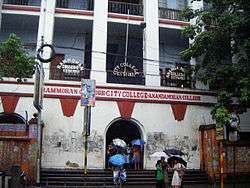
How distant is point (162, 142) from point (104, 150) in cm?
292

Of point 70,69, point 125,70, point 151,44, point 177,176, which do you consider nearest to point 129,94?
point 125,70

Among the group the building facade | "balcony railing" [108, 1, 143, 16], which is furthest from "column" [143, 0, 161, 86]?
"balcony railing" [108, 1, 143, 16]

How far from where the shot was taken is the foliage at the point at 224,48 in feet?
59.4

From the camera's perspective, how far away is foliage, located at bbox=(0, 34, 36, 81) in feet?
50.4

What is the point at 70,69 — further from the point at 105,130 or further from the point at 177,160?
the point at 177,160

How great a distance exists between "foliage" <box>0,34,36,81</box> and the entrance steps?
4587 mm

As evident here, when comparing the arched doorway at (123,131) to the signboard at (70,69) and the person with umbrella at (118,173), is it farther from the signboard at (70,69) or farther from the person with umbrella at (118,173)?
the person with umbrella at (118,173)

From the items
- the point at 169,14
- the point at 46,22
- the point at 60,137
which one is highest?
the point at 169,14

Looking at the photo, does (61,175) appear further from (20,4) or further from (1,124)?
(20,4)

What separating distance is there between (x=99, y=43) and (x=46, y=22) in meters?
2.85

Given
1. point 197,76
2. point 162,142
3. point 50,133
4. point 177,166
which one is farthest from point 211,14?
point 50,133

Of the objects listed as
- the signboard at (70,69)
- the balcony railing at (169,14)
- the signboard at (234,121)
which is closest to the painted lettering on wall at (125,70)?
the signboard at (70,69)

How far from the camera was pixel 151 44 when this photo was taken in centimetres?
2203

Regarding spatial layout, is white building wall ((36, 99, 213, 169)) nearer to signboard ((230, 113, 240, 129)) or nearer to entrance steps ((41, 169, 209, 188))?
entrance steps ((41, 169, 209, 188))
